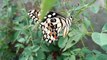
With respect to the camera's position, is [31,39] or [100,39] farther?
[31,39]

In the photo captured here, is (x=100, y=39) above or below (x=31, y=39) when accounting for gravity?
above

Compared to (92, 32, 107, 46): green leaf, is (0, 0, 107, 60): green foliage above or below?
below

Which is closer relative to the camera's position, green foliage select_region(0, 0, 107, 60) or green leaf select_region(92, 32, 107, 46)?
green leaf select_region(92, 32, 107, 46)

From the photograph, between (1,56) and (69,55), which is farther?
(1,56)

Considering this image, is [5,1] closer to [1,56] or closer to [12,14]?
[12,14]

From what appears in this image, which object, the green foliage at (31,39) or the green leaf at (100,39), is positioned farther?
the green foliage at (31,39)

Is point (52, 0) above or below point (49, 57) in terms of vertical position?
above

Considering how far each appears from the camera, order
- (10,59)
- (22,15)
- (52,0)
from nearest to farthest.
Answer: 1. (52,0)
2. (22,15)
3. (10,59)

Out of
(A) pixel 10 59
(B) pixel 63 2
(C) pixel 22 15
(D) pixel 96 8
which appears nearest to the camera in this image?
(D) pixel 96 8

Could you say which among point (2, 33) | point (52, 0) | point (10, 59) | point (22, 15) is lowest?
point (10, 59)

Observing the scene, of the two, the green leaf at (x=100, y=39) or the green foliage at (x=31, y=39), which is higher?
the green leaf at (x=100, y=39)

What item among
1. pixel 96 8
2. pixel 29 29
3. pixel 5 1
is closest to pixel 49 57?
pixel 29 29
